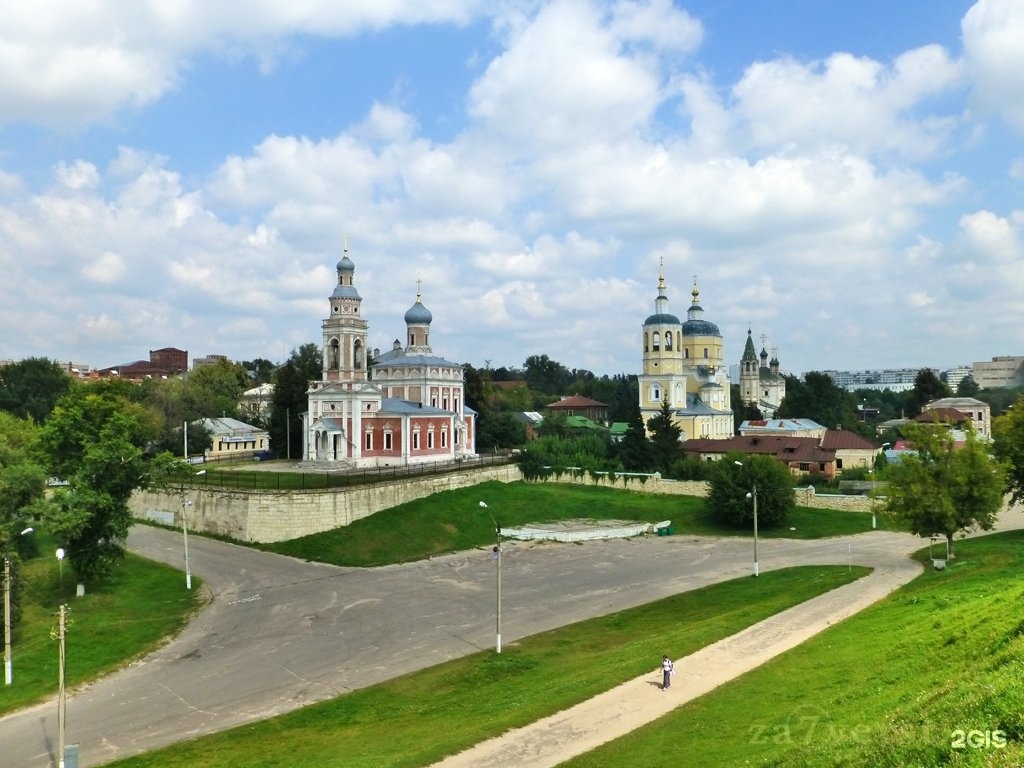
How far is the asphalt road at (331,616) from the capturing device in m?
21.8

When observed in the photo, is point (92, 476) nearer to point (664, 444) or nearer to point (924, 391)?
point (664, 444)

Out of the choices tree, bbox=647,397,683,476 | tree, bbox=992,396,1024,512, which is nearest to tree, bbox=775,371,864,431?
tree, bbox=647,397,683,476

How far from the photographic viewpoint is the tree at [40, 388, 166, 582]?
33938 millimetres

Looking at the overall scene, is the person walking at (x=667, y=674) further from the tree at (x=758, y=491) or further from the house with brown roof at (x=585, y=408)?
the house with brown roof at (x=585, y=408)

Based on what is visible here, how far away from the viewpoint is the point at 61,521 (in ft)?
108

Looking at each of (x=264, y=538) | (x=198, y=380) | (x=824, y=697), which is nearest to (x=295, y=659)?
(x=824, y=697)

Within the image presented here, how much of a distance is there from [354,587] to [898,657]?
24.2m

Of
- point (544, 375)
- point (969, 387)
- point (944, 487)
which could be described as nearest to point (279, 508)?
point (944, 487)

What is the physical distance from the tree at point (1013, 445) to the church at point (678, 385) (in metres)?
34.8

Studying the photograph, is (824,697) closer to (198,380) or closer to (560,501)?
(560,501)

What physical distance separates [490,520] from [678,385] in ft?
119

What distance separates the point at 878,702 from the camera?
14836 millimetres

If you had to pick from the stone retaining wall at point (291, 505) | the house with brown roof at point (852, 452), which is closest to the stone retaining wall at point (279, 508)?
the stone retaining wall at point (291, 505)

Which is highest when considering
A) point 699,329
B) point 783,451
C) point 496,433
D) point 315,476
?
point 699,329
